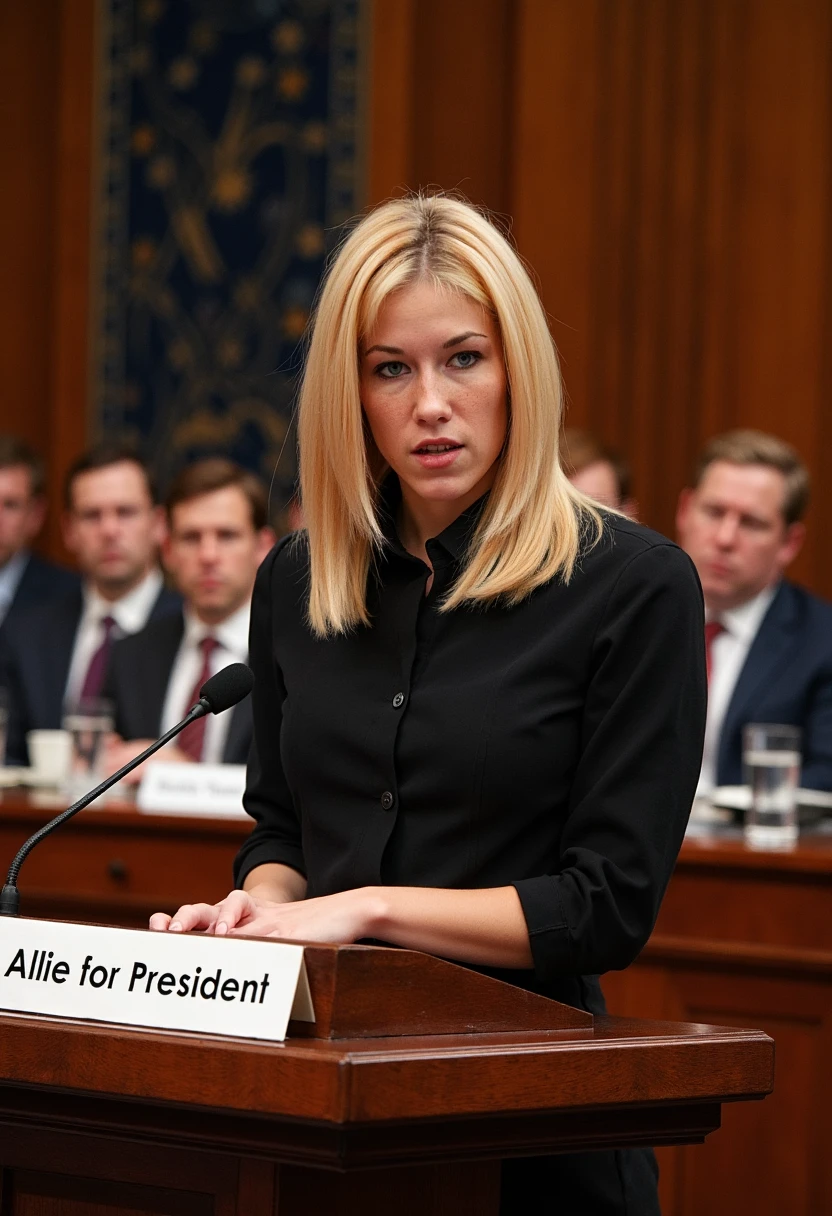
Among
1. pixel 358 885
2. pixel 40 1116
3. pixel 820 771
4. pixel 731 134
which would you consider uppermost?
pixel 731 134

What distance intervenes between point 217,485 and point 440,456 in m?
3.13

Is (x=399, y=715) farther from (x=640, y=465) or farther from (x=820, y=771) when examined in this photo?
(x=640, y=465)

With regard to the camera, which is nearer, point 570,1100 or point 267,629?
point 570,1100

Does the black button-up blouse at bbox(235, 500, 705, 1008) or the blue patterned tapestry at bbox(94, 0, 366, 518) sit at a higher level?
the blue patterned tapestry at bbox(94, 0, 366, 518)

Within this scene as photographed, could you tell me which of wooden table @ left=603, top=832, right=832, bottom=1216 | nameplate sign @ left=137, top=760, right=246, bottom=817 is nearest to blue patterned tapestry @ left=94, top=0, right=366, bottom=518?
nameplate sign @ left=137, top=760, right=246, bottom=817

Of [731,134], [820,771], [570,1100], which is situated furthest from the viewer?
[731,134]

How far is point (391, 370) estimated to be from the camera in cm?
174

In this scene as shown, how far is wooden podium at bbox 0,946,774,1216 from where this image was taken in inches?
48.6

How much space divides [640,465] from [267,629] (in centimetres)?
366

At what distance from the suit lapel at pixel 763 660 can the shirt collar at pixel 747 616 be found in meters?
0.02

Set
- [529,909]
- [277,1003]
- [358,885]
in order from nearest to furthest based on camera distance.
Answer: [277,1003] < [529,909] < [358,885]

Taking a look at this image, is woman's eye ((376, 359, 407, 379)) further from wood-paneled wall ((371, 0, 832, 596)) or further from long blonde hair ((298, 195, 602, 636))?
wood-paneled wall ((371, 0, 832, 596))

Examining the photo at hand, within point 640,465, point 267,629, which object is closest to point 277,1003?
point 267,629

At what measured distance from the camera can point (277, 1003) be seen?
1260 mm
